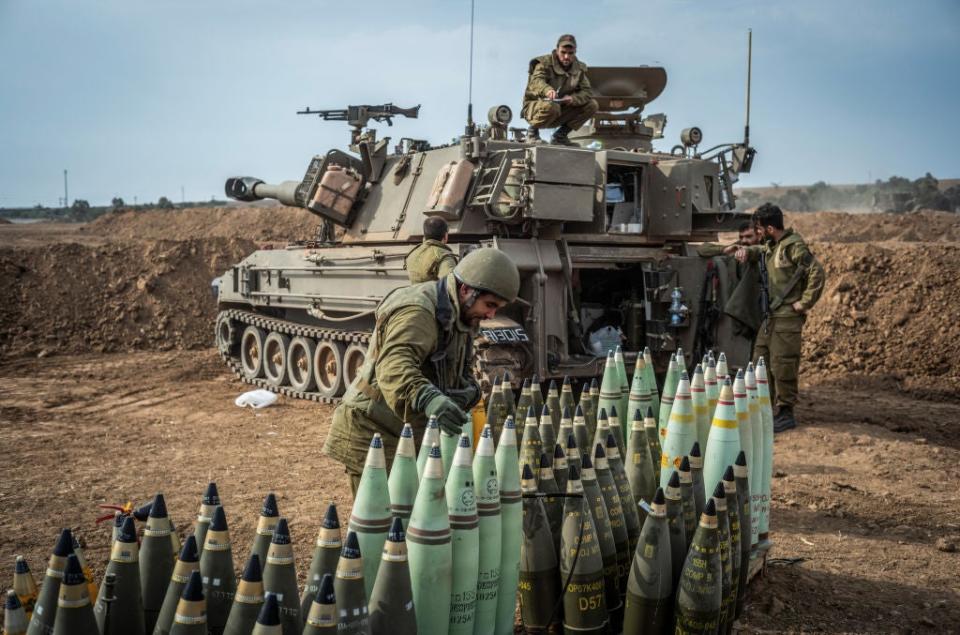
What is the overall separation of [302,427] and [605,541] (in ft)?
20.6

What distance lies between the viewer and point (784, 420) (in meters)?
8.73

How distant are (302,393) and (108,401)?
2.43 metres

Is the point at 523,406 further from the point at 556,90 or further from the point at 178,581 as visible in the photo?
the point at 556,90

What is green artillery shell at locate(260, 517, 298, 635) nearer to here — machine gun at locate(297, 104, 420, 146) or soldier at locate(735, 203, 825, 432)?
soldier at locate(735, 203, 825, 432)

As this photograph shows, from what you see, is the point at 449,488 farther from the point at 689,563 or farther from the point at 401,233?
the point at 401,233

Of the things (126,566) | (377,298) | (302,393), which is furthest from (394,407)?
(302,393)

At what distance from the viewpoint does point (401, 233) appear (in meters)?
9.55

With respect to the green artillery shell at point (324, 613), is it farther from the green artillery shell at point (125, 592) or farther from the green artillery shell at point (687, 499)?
the green artillery shell at point (687, 499)

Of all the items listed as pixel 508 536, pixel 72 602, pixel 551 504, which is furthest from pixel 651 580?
pixel 72 602

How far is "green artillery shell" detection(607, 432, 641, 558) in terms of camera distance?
3529 mm

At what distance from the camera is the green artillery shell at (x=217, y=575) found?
2629 mm

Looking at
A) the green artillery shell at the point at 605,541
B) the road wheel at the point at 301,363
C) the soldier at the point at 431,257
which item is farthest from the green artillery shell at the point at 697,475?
the road wheel at the point at 301,363

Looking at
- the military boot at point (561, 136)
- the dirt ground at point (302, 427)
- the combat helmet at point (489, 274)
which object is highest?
the military boot at point (561, 136)

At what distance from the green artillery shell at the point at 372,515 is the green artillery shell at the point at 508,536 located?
1.39 ft
